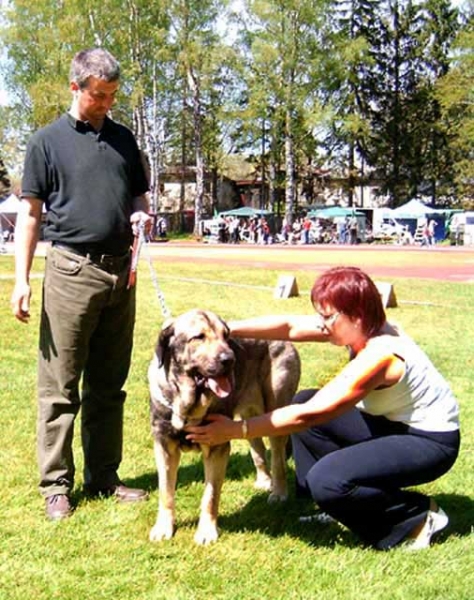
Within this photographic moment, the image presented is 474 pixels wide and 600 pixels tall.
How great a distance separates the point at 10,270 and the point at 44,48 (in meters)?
27.2

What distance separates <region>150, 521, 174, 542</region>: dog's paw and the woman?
501 millimetres

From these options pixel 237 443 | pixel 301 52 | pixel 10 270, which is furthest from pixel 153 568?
pixel 301 52

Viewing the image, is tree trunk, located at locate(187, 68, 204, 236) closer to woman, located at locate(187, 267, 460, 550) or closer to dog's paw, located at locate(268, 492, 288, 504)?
dog's paw, located at locate(268, 492, 288, 504)

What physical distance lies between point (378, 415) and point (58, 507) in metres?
1.69

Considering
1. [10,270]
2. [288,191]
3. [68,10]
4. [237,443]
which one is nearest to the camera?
[237,443]

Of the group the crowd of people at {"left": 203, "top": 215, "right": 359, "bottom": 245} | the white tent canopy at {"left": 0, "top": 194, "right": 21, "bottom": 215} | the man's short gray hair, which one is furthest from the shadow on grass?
the crowd of people at {"left": 203, "top": 215, "right": 359, "bottom": 245}

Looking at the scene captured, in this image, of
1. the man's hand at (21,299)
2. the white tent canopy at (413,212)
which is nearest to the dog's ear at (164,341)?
the man's hand at (21,299)

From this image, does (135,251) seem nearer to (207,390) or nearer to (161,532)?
(207,390)

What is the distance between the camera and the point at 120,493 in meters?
3.96

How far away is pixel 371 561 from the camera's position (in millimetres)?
3230

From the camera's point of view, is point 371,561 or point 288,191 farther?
point 288,191

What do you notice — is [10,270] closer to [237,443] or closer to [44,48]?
[237,443]

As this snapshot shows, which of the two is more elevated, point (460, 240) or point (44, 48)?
point (44, 48)

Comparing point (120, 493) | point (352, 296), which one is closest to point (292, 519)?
point (120, 493)
